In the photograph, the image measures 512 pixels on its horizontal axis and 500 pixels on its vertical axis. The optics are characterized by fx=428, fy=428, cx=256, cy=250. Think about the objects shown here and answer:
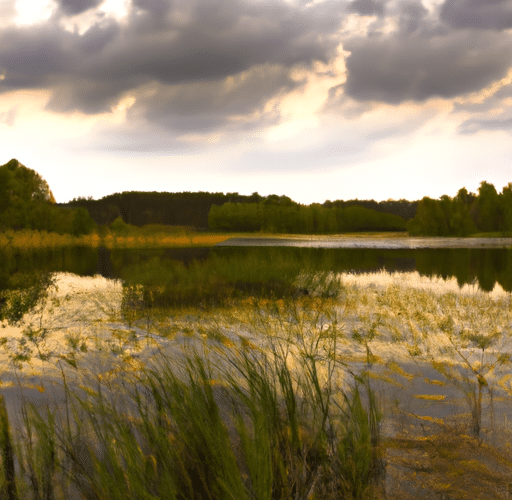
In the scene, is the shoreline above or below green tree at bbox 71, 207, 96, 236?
below

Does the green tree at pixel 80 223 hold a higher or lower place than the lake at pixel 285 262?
higher

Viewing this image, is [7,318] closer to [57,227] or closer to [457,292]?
[457,292]

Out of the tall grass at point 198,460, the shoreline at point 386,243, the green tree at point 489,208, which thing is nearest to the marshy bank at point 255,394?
the tall grass at point 198,460

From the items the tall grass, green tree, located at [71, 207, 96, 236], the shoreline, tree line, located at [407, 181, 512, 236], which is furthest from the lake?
tree line, located at [407, 181, 512, 236]

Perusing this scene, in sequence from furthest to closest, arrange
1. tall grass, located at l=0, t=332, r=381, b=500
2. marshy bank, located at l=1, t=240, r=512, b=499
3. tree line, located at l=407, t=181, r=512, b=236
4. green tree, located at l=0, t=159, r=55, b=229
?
tree line, located at l=407, t=181, r=512, b=236 → green tree, located at l=0, t=159, r=55, b=229 → marshy bank, located at l=1, t=240, r=512, b=499 → tall grass, located at l=0, t=332, r=381, b=500

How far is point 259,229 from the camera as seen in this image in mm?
104062

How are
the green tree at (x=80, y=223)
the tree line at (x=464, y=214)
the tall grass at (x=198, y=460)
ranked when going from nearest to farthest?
the tall grass at (x=198, y=460)
the green tree at (x=80, y=223)
the tree line at (x=464, y=214)

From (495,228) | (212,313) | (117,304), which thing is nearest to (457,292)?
(212,313)

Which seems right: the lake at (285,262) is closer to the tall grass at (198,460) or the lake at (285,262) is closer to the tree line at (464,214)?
the tall grass at (198,460)

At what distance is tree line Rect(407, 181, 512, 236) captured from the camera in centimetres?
8794

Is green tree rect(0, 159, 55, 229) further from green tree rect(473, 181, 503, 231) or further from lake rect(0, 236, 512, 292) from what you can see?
green tree rect(473, 181, 503, 231)

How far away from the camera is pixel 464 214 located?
93500mm

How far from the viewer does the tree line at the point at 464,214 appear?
87938 millimetres

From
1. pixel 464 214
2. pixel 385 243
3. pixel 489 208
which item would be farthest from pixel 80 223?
pixel 489 208
